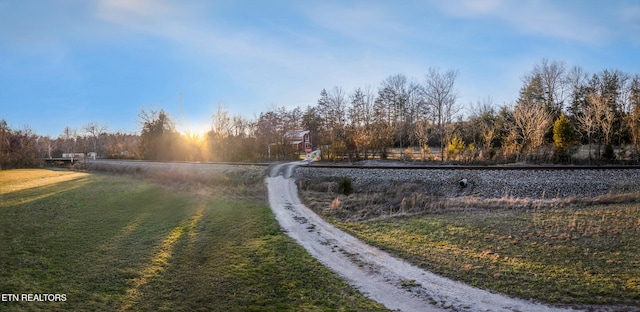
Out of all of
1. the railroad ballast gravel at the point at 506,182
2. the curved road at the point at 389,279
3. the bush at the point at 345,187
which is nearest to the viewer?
the curved road at the point at 389,279

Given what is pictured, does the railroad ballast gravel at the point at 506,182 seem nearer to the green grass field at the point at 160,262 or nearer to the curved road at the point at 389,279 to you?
the green grass field at the point at 160,262

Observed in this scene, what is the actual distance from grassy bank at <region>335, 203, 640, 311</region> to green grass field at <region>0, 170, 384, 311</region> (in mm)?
3006

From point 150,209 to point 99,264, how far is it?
28.2ft

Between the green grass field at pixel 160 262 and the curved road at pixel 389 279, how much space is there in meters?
0.44

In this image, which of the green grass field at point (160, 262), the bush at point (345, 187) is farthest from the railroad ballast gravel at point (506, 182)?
the green grass field at point (160, 262)

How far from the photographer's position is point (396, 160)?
32812 mm

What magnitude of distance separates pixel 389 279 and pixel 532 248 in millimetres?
4765

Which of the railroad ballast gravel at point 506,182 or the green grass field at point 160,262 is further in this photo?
the railroad ballast gravel at point 506,182

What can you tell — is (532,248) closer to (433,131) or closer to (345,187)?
(345,187)

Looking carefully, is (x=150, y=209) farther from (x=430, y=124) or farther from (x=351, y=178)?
(x=430, y=124)

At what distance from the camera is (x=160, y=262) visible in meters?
9.96

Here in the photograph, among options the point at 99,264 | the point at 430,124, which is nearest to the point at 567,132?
the point at 430,124

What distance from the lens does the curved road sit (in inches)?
271

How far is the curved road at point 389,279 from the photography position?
6.87 m
